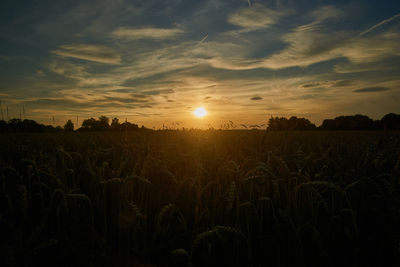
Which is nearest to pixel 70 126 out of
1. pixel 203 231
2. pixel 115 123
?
pixel 115 123

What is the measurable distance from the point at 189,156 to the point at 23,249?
2.42 meters

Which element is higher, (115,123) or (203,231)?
(115,123)

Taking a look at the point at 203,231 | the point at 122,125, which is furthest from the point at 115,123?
the point at 203,231

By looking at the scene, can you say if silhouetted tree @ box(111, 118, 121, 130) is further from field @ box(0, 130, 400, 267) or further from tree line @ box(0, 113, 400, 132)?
field @ box(0, 130, 400, 267)

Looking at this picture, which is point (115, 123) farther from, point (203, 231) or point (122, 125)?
point (203, 231)

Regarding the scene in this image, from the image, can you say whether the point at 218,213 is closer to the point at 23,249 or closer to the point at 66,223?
the point at 66,223

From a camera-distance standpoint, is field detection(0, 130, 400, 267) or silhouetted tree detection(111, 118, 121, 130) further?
silhouetted tree detection(111, 118, 121, 130)

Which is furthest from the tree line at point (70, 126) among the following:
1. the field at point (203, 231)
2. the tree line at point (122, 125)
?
the field at point (203, 231)

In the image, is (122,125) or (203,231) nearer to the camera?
(203,231)

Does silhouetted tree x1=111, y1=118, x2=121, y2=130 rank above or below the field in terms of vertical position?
above

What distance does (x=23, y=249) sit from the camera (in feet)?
5.05

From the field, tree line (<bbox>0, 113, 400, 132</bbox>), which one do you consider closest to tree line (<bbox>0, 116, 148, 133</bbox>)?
tree line (<bbox>0, 113, 400, 132</bbox>)

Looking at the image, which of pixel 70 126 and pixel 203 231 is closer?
pixel 203 231

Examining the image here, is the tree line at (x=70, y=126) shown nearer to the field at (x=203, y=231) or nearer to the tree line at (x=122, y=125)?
the tree line at (x=122, y=125)
